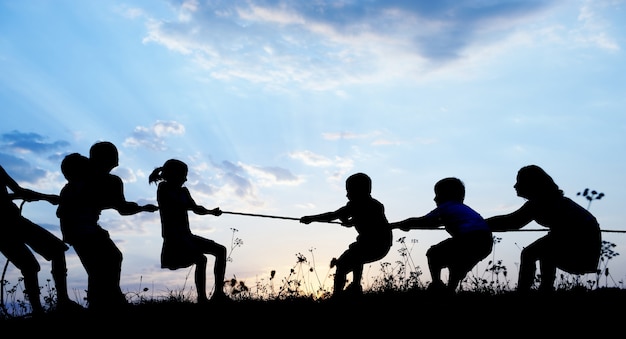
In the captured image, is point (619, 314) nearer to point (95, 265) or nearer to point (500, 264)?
point (500, 264)

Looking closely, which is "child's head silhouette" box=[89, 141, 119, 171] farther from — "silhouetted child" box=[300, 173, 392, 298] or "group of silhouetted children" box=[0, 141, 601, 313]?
"silhouetted child" box=[300, 173, 392, 298]

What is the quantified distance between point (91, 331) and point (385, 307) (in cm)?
299

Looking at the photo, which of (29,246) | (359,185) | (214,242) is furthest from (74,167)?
(359,185)

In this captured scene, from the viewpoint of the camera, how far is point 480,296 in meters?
7.63

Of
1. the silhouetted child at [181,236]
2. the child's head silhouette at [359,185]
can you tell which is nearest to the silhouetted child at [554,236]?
the child's head silhouette at [359,185]

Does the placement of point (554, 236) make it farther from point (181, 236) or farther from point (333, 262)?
point (181, 236)

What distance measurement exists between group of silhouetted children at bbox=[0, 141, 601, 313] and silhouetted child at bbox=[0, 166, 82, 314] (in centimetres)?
1

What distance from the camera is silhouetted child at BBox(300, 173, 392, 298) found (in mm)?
8180

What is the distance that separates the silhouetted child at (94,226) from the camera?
6.89 meters

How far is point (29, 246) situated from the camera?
266 inches

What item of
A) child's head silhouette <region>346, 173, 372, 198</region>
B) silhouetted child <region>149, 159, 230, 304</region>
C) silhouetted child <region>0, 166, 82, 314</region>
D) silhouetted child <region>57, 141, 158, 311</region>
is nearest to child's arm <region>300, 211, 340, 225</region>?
child's head silhouette <region>346, 173, 372, 198</region>

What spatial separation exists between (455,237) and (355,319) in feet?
8.81

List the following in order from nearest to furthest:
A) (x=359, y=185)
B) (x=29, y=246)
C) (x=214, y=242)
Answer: (x=29, y=246) → (x=214, y=242) → (x=359, y=185)

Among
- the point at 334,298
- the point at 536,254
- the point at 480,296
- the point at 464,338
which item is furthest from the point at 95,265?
the point at 536,254
